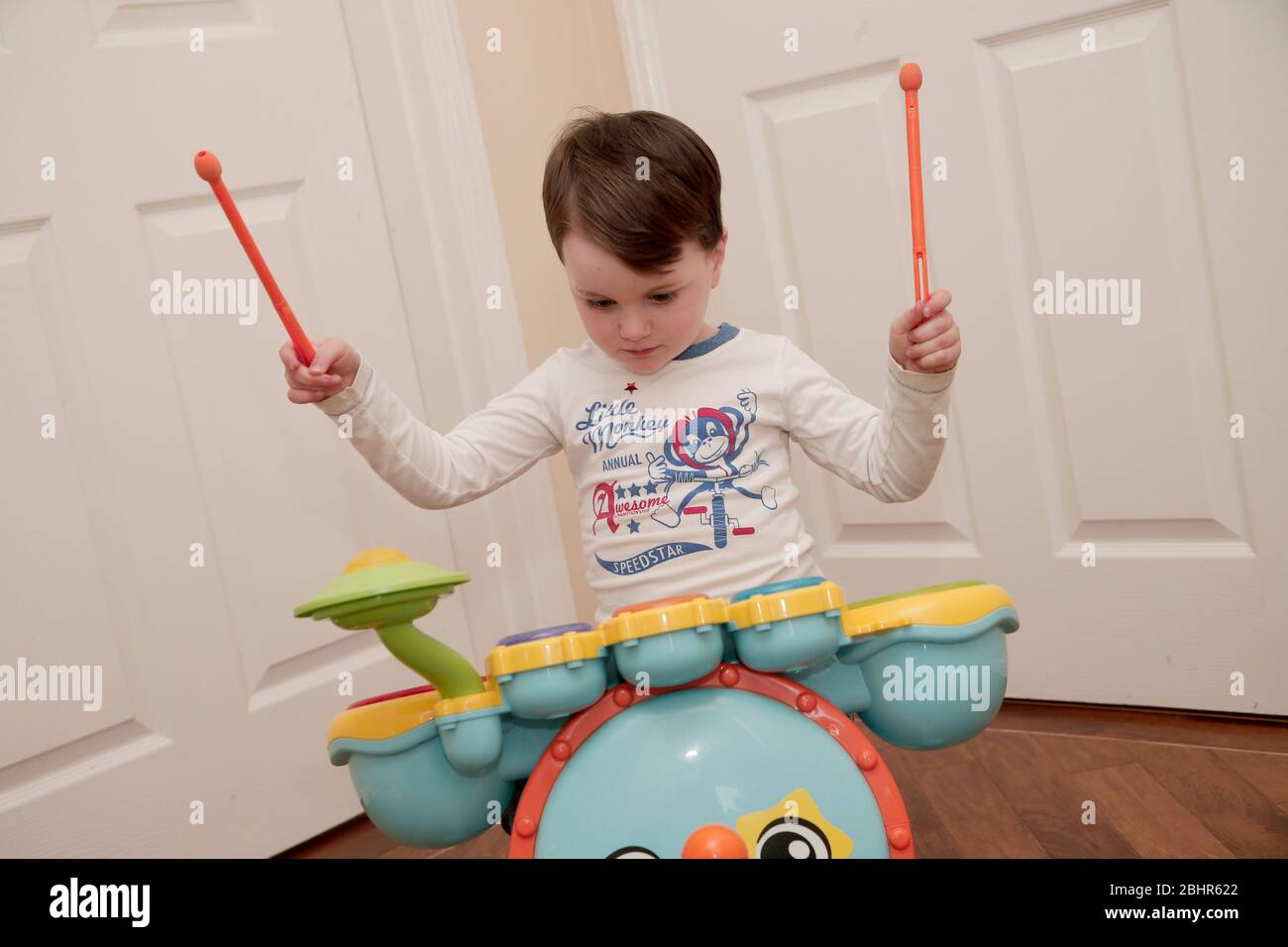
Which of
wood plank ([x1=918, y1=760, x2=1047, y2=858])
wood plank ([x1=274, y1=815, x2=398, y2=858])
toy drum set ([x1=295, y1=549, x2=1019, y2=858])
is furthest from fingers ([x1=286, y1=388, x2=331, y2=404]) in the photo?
wood plank ([x1=918, y1=760, x2=1047, y2=858])

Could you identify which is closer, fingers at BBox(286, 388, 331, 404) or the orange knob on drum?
the orange knob on drum

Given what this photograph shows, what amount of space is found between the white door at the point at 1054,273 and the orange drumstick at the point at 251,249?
2.25 ft

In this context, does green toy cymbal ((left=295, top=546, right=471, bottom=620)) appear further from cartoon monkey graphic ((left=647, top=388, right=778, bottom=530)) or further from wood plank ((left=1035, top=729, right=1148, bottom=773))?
wood plank ((left=1035, top=729, right=1148, bottom=773))

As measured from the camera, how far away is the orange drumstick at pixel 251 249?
0.76 m

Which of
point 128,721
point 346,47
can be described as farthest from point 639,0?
point 128,721

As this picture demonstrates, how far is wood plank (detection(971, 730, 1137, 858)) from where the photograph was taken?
983mm

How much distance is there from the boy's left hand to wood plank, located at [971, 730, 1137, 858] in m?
0.45

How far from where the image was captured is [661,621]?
72 cm

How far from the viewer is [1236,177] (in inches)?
43.9

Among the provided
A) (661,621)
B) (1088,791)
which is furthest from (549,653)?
(1088,791)

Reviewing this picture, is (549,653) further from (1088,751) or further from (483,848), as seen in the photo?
(1088,751)

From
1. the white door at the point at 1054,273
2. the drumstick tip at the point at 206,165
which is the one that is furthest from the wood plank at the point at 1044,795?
the drumstick tip at the point at 206,165

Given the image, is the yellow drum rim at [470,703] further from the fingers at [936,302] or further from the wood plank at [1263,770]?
the wood plank at [1263,770]
